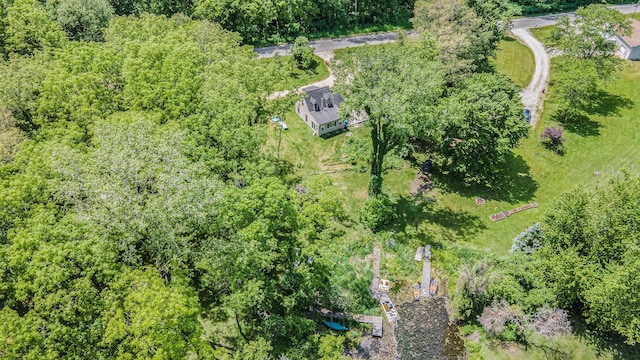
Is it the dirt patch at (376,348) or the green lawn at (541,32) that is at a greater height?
the green lawn at (541,32)

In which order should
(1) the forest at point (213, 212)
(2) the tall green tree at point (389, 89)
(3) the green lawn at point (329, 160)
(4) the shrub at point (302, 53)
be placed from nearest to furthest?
(1) the forest at point (213, 212), (2) the tall green tree at point (389, 89), (3) the green lawn at point (329, 160), (4) the shrub at point (302, 53)

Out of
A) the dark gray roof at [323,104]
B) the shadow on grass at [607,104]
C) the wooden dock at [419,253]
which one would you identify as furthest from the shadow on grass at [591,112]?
the wooden dock at [419,253]

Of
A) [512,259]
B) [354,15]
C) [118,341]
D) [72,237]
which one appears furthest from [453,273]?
[354,15]

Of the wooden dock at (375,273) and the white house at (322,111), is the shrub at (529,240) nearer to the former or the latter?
the wooden dock at (375,273)

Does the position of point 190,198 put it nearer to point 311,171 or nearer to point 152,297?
point 152,297

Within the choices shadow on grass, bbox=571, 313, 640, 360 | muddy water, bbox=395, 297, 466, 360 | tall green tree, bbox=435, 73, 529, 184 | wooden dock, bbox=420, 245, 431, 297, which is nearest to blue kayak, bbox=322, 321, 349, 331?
muddy water, bbox=395, 297, 466, 360
